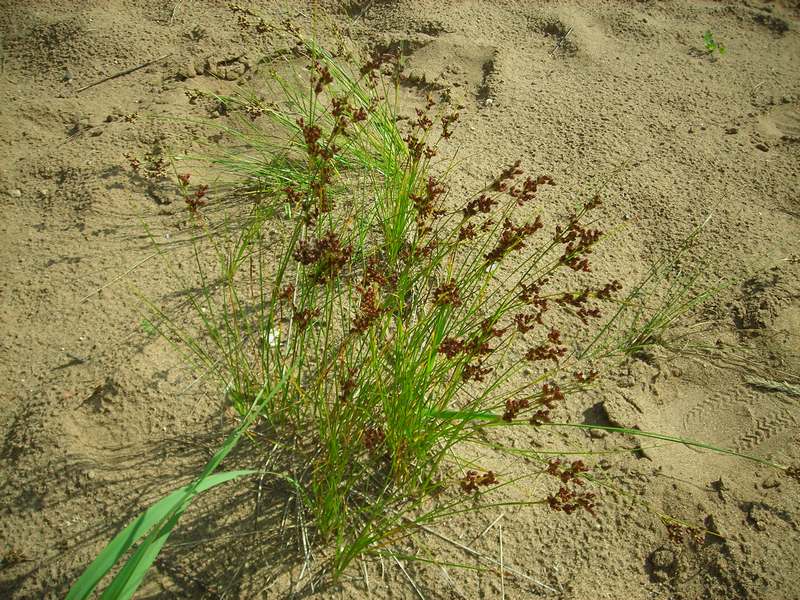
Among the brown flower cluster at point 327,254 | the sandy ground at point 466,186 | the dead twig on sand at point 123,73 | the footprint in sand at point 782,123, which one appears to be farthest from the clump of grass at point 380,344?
the footprint in sand at point 782,123

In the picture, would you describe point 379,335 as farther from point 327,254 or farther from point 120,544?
point 120,544

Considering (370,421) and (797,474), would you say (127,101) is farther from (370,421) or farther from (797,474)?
(797,474)

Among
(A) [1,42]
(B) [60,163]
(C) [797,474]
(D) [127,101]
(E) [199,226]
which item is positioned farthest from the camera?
(A) [1,42]

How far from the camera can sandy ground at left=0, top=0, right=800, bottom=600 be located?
5.31 feet

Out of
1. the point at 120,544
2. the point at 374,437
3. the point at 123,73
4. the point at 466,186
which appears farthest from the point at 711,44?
the point at 120,544

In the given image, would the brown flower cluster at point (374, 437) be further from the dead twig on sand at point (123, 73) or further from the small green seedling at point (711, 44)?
the small green seedling at point (711, 44)

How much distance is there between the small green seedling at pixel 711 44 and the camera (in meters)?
3.49

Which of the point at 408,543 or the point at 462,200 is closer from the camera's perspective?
the point at 408,543

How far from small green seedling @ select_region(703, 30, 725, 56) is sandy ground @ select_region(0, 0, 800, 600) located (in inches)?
2.4

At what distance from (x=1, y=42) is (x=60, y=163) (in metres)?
1.35

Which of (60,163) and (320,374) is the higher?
(320,374)

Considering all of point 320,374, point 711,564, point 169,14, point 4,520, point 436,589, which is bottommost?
point 4,520

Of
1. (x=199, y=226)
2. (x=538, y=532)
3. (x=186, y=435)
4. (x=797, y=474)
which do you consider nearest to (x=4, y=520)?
(x=186, y=435)

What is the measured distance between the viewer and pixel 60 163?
8.52 ft
